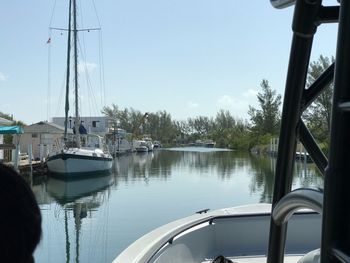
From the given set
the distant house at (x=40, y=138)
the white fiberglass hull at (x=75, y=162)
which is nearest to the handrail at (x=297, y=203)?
the white fiberglass hull at (x=75, y=162)

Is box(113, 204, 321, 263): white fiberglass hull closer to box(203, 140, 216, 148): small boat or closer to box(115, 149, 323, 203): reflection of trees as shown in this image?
box(115, 149, 323, 203): reflection of trees

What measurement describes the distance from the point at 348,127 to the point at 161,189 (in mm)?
19670

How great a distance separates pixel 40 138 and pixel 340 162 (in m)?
33.9

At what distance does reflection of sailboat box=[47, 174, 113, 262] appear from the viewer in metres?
13.0

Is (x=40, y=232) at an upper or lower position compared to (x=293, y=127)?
lower

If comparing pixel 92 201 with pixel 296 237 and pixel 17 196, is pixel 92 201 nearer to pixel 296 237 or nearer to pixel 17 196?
pixel 296 237

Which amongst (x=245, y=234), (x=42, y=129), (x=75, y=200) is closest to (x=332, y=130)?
(x=245, y=234)

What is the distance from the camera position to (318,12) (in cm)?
135

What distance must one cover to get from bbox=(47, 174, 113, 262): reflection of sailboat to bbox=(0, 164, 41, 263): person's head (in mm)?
8685

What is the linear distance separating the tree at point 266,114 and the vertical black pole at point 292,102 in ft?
199

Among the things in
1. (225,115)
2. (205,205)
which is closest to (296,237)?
(205,205)

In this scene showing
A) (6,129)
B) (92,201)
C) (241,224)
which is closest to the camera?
(241,224)

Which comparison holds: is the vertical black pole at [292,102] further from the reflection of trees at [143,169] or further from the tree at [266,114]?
the tree at [266,114]

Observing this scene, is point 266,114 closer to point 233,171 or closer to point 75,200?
point 233,171
